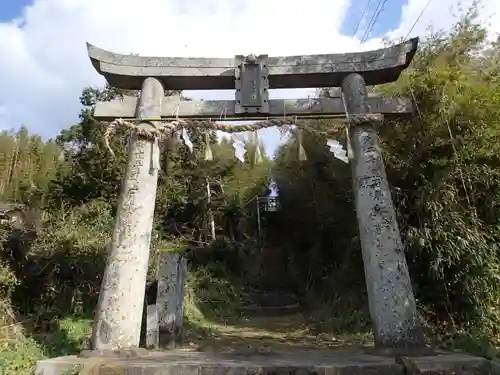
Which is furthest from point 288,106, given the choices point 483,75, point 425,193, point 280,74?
point 483,75

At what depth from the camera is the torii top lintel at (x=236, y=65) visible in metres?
5.99

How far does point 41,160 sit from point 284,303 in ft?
35.5

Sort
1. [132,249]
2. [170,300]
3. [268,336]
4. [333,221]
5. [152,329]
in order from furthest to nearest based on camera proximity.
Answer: [333,221] < [268,336] < [170,300] < [152,329] < [132,249]

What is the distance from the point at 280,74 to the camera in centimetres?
612

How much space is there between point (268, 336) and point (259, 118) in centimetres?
546

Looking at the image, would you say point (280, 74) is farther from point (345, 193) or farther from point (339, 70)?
point (345, 193)

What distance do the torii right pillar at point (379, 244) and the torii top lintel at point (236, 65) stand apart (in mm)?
279

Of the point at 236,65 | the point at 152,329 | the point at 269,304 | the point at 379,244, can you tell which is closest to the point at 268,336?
Answer: the point at 152,329

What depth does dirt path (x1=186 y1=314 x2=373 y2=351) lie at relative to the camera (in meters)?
7.36

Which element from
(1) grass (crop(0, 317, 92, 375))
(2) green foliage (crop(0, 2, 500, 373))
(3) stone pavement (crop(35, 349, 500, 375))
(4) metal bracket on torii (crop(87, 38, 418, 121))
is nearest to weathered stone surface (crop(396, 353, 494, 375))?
(3) stone pavement (crop(35, 349, 500, 375))

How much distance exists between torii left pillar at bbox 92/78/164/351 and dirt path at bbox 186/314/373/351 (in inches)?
78.2

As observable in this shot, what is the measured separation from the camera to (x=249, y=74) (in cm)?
603

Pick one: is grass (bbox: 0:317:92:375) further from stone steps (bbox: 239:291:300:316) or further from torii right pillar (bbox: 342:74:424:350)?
stone steps (bbox: 239:291:300:316)

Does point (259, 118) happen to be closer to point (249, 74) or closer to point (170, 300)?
point (249, 74)
